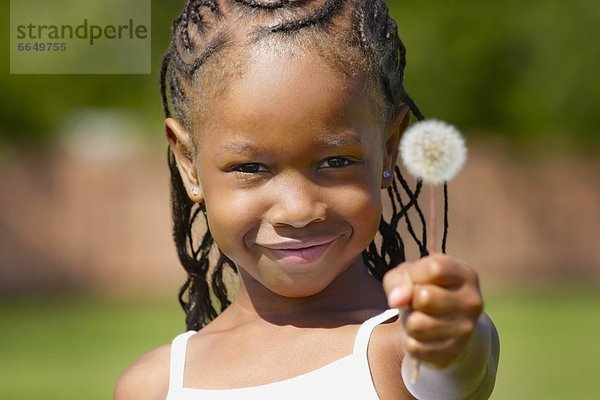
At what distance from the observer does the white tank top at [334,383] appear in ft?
8.59

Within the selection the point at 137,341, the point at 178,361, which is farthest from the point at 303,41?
the point at 137,341

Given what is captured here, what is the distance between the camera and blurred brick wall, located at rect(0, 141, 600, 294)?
760 inches

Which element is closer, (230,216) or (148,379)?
(230,216)

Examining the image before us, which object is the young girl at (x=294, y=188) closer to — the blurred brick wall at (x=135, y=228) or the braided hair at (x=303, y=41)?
the braided hair at (x=303, y=41)

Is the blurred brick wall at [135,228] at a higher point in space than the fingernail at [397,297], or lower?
lower

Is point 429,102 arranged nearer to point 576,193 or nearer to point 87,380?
point 576,193

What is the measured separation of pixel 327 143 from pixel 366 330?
0.44 m

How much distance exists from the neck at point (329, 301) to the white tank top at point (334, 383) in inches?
7.0

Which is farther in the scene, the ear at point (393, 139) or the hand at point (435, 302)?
the ear at point (393, 139)

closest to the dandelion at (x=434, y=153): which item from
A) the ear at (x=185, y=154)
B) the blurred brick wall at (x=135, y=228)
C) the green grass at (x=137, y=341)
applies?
the ear at (x=185, y=154)

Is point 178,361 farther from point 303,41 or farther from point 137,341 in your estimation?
point 137,341

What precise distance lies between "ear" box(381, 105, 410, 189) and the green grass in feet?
19.0

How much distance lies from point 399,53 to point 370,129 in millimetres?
485

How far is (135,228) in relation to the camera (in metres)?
19.5
